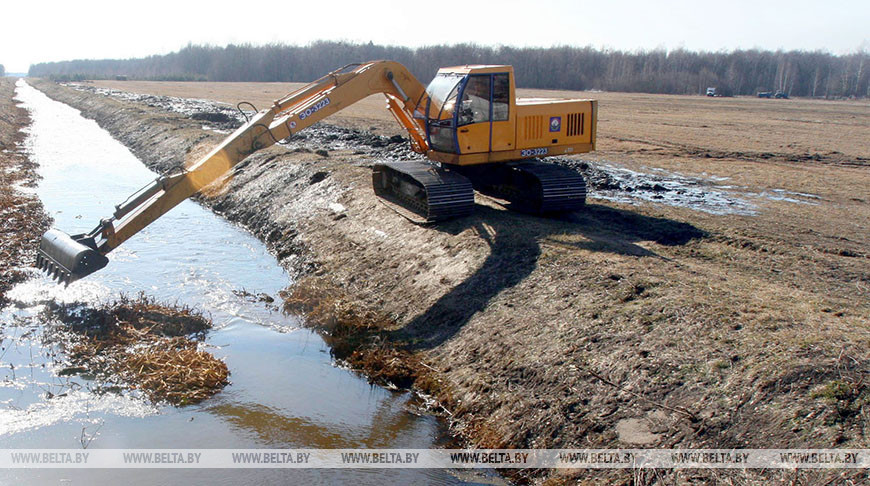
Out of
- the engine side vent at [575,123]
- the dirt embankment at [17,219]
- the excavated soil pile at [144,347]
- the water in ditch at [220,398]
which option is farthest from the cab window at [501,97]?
the dirt embankment at [17,219]

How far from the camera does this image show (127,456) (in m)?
7.32

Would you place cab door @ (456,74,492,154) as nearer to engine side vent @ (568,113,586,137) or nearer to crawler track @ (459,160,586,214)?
crawler track @ (459,160,586,214)

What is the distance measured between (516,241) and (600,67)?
364ft

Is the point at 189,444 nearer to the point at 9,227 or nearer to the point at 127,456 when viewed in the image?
the point at 127,456

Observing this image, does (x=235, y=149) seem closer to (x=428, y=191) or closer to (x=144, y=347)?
(x=428, y=191)

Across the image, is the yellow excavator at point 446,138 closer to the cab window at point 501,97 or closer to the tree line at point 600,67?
the cab window at point 501,97

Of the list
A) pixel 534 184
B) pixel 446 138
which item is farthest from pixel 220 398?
pixel 534 184

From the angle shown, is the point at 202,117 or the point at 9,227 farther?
the point at 202,117

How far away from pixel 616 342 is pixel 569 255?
8.56 feet

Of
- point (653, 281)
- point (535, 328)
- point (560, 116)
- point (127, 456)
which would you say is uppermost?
point (560, 116)

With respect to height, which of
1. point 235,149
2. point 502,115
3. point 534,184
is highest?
point 502,115

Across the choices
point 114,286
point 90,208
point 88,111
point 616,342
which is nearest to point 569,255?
point 616,342

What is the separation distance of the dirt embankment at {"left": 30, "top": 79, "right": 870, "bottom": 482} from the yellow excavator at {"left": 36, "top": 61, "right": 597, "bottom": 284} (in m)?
0.66

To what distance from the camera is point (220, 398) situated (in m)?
8.55
